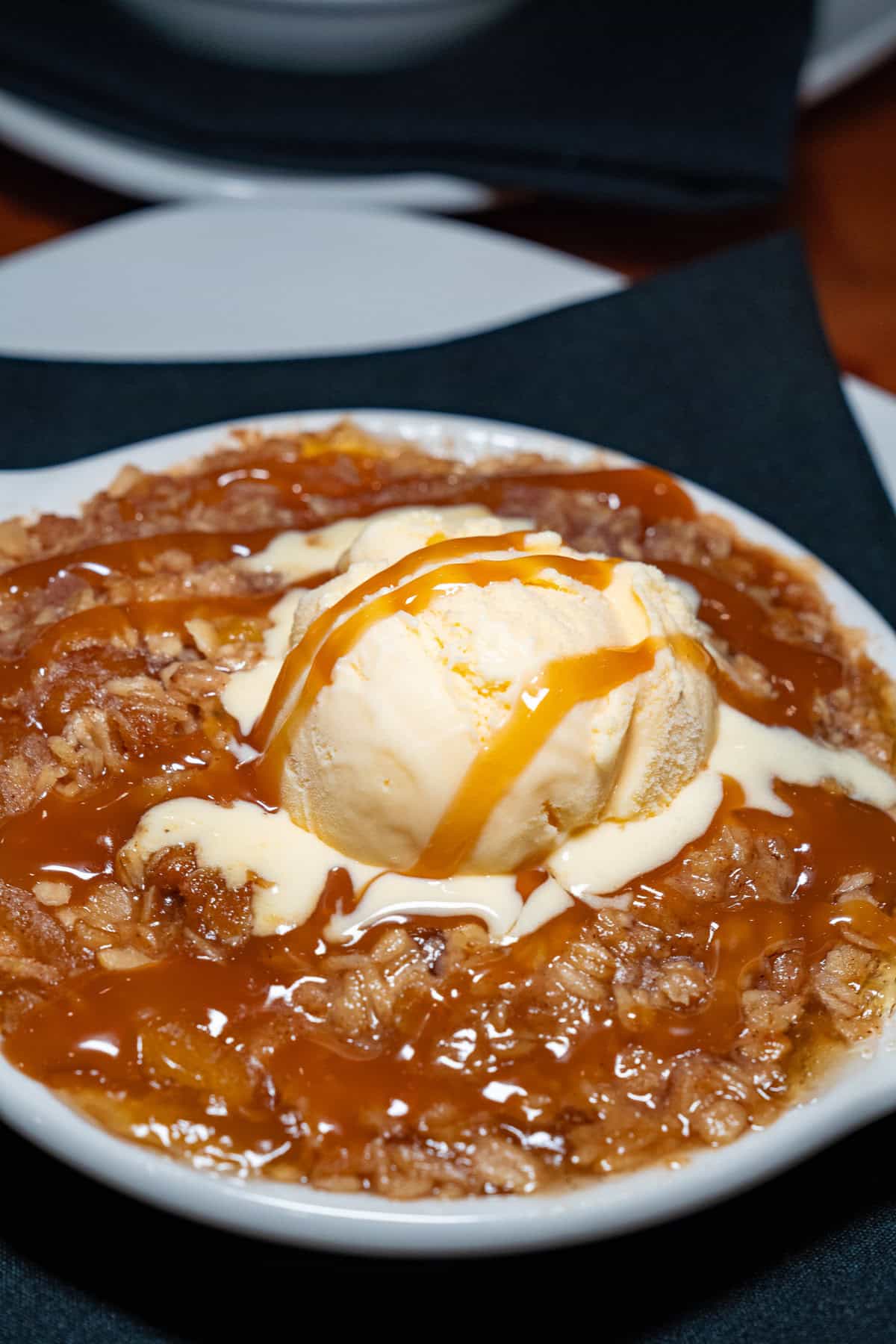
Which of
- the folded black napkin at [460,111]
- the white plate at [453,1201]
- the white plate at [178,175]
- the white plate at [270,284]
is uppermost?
the folded black napkin at [460,111]

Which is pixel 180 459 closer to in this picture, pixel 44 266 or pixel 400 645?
pixel 400 645

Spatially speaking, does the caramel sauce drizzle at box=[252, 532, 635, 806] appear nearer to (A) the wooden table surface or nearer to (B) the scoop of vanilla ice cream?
(B) the scoop of vanilla ice cream

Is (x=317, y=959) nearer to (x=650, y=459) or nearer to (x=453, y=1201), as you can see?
(x=453, y=1201)

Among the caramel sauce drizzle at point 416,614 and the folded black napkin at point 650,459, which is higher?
the caramel sauce drizzle at point 416,614

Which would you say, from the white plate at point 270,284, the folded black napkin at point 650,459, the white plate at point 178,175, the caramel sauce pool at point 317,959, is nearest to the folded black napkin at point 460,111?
the white plate at point 178,175

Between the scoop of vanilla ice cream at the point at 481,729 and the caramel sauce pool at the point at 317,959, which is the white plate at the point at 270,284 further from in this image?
the scoop of vanilla ice cream at the point at 481,729

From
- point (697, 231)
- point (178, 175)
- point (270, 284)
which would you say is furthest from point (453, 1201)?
point (697, 231)

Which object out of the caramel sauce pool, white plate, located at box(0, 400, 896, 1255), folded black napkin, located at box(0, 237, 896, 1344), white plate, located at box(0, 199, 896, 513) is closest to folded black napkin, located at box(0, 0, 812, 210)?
white plate, located at box(0, 199, 896, 513)
